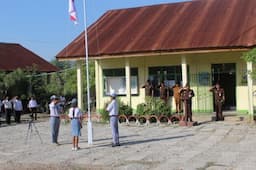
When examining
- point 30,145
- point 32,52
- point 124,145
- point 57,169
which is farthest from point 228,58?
point 32,52

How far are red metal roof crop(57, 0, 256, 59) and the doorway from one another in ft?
6.74

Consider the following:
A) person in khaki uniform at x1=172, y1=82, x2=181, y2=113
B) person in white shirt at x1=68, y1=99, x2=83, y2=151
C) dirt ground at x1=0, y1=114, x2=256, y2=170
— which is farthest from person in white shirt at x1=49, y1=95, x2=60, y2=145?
person in khaki uniform at x1=172, y1=82, x2=181, y2=113

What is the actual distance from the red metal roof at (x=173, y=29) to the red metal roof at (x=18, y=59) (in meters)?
12.8

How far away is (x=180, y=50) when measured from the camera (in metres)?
19.0

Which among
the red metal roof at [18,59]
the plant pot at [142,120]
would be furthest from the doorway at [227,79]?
the red metal roof at [18,59]

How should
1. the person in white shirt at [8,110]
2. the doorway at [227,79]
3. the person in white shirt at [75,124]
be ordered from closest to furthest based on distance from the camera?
the person in white shirt at [75,124] → the doorway at [227,79] → the person in white shirt at [8,110]

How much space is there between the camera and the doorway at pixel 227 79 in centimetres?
2102

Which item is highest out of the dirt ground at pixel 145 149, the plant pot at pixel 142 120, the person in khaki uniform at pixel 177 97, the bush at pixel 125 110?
the person in khaki uniform at pixel 177 97

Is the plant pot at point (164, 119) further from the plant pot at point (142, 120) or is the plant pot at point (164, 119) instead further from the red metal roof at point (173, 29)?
the red metal roof at point (173, 29)

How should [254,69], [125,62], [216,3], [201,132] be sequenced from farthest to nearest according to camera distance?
1. [216,3]
2. [125,62]
3. [254,69]
4. [201,132]

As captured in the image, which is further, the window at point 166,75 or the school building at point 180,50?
the window at point 166,75

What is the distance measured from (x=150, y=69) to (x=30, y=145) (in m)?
10.2

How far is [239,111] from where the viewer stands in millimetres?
20516

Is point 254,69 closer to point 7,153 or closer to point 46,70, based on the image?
point 7,153
